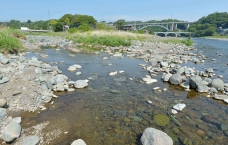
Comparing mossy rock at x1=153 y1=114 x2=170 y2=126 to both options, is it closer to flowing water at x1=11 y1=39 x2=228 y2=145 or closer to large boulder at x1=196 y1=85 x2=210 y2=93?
flowing water at x1=11 y1=39 x2=228 y2=145

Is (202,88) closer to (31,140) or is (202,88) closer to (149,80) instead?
(149,80)

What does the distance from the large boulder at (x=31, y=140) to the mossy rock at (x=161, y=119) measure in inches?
104

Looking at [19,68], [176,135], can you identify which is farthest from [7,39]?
[176,135]

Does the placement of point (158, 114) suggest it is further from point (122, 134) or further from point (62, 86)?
point (62, 86)

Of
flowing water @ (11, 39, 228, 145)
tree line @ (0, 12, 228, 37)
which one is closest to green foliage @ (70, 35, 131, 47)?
flowing water @ (11, 39, 228, 145)

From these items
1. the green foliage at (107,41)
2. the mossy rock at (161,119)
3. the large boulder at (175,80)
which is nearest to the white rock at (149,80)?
the large boulder at (175,80)

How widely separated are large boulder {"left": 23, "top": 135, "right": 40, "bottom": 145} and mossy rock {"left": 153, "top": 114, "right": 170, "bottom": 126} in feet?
8.71

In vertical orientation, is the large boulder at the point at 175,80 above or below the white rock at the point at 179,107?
above

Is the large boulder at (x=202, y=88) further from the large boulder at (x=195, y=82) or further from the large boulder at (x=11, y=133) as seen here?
the large boulder at (x=11, y=133)

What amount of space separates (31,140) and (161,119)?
2971 millimetres

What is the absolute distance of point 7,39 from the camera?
31.8 ft

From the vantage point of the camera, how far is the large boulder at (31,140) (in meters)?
2.89

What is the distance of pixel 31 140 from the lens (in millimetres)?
2947

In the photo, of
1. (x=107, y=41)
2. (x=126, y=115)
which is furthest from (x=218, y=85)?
(x=107, y=41)
